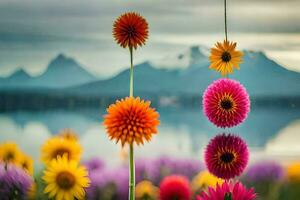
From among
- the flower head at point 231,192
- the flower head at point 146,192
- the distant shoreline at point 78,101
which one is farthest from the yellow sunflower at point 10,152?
the flower head at point 231,192

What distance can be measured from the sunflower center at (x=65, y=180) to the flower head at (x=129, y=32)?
22cm

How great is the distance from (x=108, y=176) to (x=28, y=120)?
0.22m

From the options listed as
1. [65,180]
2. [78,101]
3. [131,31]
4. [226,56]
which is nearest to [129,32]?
[131,31]

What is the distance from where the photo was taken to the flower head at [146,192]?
3.02 ft

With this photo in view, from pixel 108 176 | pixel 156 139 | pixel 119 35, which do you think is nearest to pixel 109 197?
pixel 108 176

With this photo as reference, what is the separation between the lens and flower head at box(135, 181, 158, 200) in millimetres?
921

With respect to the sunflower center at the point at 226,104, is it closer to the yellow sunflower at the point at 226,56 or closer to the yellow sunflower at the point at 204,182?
the yellow sunflower at the point at 226,56

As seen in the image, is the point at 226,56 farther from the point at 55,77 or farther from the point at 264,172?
the point at 55,77

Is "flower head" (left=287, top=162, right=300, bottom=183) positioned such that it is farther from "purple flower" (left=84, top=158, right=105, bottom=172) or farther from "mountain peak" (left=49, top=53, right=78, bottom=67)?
"mountain peak" (left=49, top=53, right=78, bottom=67)

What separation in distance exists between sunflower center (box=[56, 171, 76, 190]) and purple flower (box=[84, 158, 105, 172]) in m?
0.10

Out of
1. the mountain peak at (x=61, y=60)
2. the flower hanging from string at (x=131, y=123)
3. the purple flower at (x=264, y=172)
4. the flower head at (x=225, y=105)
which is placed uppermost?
the mountain peak at (x=61, y=60)

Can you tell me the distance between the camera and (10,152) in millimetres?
1019

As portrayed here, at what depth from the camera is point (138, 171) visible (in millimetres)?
988

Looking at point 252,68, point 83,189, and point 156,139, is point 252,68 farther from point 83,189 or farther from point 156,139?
point 83,189
